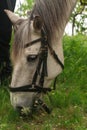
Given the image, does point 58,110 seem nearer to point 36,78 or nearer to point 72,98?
point 72,98

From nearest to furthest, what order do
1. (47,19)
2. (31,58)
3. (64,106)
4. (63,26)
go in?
(31,58) < (47,19) < (63,26) < (64,106)

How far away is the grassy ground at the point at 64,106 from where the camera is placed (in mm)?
4106

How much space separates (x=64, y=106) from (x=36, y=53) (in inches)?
41.7

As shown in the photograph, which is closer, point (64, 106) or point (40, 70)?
point (40, 70)

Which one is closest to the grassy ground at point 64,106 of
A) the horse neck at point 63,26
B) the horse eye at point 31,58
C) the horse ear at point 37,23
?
the horse eye at point 31,58

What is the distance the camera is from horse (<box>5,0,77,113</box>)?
3.89 metres

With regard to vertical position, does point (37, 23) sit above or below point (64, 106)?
above

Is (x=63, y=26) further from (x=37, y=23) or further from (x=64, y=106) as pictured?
(x=64, y=106)

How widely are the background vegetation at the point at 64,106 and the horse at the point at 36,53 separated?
0.73 feet

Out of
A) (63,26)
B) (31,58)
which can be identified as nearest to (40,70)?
(31,58)

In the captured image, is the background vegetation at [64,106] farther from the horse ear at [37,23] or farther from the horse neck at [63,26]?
the horse ear at [37,23]

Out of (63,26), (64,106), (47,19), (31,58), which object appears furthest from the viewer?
(64,106)

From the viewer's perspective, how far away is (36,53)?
393 centimetres

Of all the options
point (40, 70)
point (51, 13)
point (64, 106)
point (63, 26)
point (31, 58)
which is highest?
point (51, 13)
